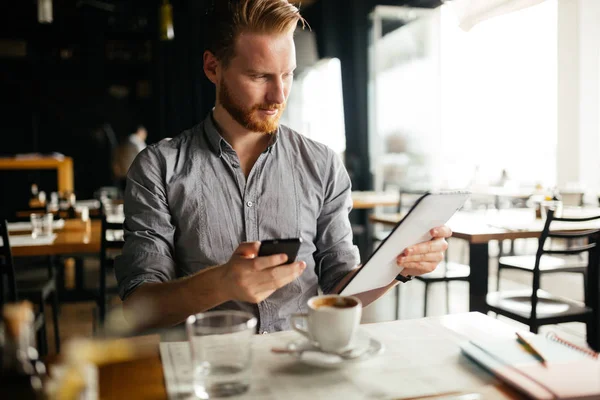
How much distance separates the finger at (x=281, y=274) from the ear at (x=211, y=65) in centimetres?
79

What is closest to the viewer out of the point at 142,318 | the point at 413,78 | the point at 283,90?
the point at 142,318

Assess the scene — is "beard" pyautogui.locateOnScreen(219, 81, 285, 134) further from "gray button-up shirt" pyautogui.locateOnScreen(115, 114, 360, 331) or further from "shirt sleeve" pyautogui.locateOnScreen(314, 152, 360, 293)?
"shirt sleeve" pyautogui.locateOnScreen(314, 152, 360, 293)

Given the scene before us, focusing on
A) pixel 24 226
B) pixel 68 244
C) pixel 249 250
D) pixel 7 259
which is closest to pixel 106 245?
pixel 68 244

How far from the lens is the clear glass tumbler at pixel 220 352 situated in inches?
27.6

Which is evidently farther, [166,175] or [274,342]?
[166,175]

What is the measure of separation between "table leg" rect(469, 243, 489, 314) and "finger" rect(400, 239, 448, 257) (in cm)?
159

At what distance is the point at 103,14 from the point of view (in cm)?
803

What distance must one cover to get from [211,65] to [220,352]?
103 centimetres

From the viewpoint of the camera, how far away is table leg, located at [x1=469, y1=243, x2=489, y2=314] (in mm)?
2615

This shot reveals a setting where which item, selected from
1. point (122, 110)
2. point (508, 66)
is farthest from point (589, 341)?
point (122, 110)

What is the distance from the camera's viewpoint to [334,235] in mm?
1512

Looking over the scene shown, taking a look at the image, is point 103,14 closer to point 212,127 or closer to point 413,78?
point 413,78

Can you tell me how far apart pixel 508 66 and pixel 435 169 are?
175cm

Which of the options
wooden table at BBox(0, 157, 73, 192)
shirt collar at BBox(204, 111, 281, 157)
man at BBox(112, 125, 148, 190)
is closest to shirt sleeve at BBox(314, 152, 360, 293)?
shirt collar at BBox(204, 111, 281, 157)
